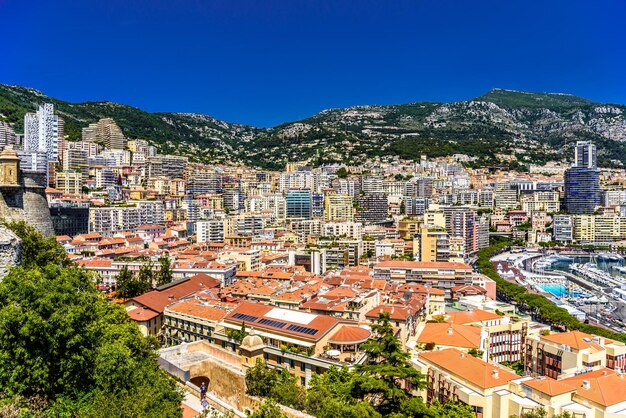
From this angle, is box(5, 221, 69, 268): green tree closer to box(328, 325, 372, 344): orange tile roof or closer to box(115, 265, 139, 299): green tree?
box(328, 325, 372, 344): orange tile roof

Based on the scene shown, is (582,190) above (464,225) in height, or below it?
above

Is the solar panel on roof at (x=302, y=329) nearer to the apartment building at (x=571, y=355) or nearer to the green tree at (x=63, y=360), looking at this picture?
the green tree at (x=63, y=360)

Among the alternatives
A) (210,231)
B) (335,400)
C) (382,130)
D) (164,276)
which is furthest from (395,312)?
(382,130)

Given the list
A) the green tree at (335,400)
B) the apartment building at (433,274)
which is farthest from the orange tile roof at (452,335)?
the apartment building at (433,274)

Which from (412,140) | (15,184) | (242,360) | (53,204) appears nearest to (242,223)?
(53,204)

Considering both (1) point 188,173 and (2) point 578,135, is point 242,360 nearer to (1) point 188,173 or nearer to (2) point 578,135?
(1) point 188,173

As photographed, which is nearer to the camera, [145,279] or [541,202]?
[145,279]

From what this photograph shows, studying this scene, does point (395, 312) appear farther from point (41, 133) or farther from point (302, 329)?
point (41, 133)
